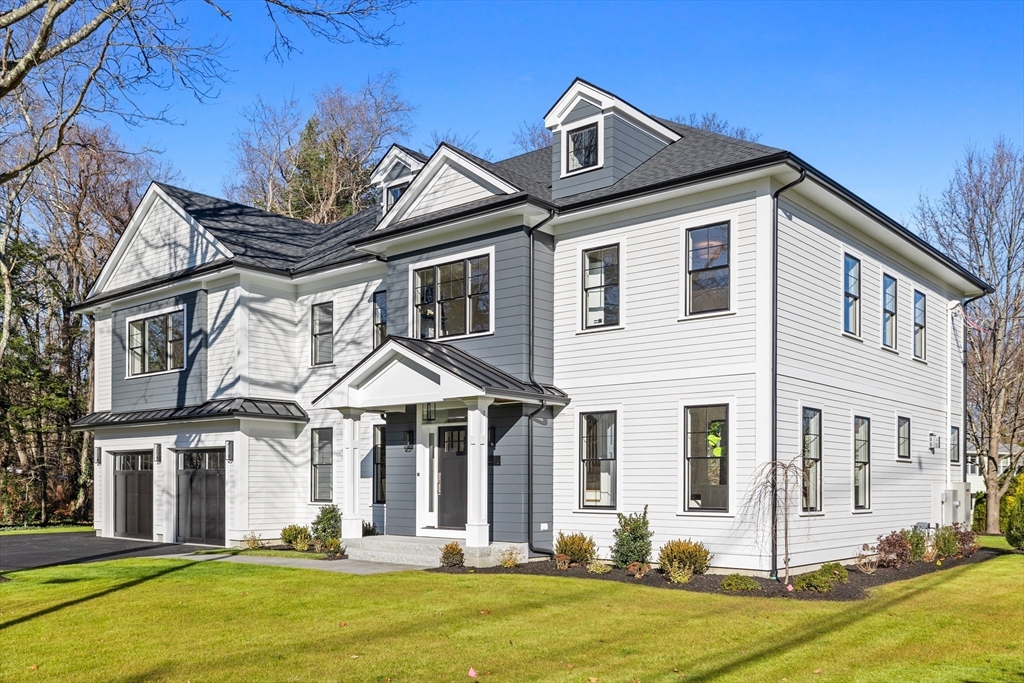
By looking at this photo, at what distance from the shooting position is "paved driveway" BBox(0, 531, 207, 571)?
62.4 ft

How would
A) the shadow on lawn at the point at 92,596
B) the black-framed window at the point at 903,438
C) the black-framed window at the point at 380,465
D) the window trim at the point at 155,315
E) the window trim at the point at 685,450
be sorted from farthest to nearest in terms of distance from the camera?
the window trim at the point at 155,315 < the black-framed window at the point at 380,465 < the black-framed window at the point at 903,438 < the window trim at the point at 685,450 < the shadow on lawn at the point at 92,596

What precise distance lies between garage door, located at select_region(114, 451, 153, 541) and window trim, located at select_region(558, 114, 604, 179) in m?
13.8

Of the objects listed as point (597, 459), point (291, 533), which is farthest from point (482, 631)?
point (291, 533)

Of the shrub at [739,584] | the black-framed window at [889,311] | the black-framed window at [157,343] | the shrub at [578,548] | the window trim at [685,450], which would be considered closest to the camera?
the shrub at [739,584]

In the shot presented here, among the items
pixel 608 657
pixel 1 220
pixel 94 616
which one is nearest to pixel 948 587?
pixel 608 657

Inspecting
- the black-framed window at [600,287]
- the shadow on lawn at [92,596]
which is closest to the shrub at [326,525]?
the shadow on lawn at [92,596]

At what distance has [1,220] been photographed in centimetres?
3180

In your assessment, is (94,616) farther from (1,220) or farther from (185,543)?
(1,220)

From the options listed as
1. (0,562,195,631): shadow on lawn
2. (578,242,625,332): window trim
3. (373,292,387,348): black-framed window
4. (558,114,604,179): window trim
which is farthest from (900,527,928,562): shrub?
(0,562,195,631): shadow on lawn

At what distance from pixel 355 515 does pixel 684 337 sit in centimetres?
760

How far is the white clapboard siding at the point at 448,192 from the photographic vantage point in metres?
18.3

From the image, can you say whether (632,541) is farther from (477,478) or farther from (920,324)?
(920,324)

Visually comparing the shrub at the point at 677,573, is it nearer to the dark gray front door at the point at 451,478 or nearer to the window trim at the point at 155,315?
the dark gray front door at the point at 451,478

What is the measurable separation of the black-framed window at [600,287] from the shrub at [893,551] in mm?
6261
